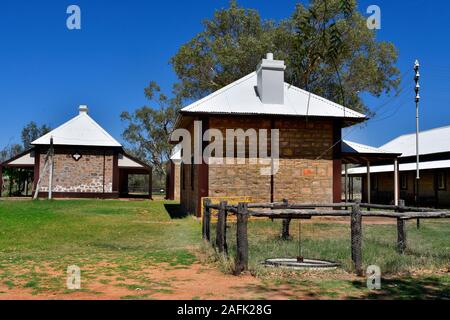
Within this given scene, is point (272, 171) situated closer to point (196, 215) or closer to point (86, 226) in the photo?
point (196, 215)

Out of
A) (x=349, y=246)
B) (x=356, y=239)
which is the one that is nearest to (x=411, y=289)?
(x=356, y=239)

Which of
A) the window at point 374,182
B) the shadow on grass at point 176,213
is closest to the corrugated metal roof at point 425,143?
the window at point 374,182

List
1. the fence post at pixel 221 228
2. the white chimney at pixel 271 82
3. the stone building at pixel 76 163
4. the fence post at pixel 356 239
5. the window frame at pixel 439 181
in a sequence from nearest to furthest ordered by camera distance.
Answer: the fence post at pixel 356 239 → the fence post at pixel 221 228 → the white chimney at pixel 271 82 → the window frame at pixel 439 181 → the stone building at pixel 76 163

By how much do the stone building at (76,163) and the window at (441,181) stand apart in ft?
66.7

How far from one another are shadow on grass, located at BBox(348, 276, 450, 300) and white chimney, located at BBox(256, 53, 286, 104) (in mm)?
12617

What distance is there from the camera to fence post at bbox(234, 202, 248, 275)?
7.73m

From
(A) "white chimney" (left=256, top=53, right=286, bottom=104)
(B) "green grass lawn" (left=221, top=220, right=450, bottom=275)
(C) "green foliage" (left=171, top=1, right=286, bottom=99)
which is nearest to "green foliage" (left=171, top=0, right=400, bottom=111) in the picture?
(C) "green foliage" (left=171, top=1, right=286, bottom=99)

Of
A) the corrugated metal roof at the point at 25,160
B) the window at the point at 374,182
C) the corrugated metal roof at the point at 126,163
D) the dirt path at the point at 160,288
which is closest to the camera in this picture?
the dirt path at the point at 160,288

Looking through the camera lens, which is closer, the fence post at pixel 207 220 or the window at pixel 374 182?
the fence post at pixel 207 220

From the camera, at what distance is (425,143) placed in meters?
35.8

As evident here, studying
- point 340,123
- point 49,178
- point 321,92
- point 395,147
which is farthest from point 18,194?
point 395,147

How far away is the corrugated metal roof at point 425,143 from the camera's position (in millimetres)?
33062

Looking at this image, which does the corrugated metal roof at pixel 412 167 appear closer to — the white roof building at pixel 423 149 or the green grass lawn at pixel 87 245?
the white roof building at pixel 423 149
